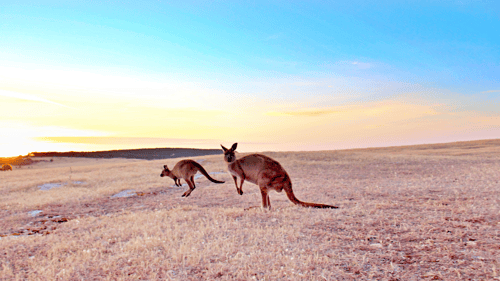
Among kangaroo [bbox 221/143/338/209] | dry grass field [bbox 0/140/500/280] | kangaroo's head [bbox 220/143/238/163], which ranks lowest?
dry grass field [bbox 0/140/500/280]

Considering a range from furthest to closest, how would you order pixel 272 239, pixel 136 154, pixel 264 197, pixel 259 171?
pixel 136 154, pixel 264 197, pixel 259 171, pixel 272 239

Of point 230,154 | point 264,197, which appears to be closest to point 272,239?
point 264,197

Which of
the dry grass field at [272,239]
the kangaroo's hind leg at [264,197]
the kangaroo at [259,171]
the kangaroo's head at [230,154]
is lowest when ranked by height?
the dry grass field at [272,239]

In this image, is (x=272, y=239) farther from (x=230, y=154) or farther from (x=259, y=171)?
(x=230, y=154)

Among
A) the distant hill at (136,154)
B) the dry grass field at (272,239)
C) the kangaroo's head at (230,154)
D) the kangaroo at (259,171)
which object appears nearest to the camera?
the dry grass field at (272,239)

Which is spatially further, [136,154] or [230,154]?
[136,154]

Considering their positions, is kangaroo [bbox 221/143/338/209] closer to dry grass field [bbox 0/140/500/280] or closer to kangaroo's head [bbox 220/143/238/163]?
kangaroo's head [bbox 220/143/238/163]

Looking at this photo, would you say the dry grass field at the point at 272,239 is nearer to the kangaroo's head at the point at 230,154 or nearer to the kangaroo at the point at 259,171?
the kangaroo at the point at 259,171

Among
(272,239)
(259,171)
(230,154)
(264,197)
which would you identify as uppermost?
(230,154)

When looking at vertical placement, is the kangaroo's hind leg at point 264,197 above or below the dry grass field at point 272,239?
above

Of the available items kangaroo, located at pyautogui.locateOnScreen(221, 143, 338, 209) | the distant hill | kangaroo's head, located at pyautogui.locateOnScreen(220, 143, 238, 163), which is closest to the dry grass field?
kangaroo, located at pyautogui.locateOnScreen(221, 143, 338, 209)

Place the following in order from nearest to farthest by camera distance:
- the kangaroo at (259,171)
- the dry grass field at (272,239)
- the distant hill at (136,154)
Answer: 1. the dry grass field at (272,239)
2. the kangaroo at (259,171)
3. the distant hill at (136,154)

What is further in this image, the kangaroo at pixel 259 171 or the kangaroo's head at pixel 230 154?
the kangaroo's head at pixel 230 154

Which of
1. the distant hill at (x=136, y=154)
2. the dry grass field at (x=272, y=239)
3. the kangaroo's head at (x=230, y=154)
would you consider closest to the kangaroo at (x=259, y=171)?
the kangaroo's head at (x=230, y=154)
